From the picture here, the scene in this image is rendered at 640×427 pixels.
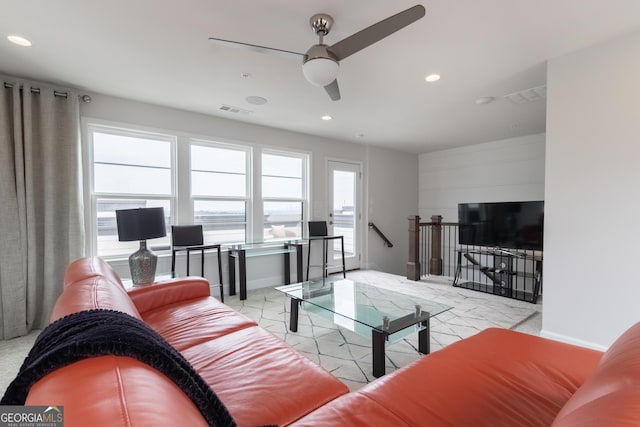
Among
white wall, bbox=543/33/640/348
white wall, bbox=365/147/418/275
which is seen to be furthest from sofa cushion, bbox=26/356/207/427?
white wall, bbox=365/147/418/275

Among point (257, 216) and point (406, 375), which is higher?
point (257, 216)

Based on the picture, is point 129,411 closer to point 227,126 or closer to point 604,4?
point 604,4

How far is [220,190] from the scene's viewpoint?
409 centimetres

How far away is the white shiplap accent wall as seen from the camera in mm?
4973

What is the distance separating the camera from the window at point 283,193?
4.51m

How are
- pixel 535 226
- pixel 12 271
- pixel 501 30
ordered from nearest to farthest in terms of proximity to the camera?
pixel 501 30, pixel 12 271, pixel 535 226

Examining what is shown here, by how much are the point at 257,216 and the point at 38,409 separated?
385cm

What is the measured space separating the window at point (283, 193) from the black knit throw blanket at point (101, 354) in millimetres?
3694

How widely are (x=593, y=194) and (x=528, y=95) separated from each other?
4.78ft

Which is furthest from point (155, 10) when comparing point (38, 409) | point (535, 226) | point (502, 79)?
point (535, 226)

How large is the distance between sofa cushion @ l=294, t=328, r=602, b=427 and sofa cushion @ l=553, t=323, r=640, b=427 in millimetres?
283

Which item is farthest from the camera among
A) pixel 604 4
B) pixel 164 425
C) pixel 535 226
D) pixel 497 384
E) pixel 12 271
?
pixel 535 226

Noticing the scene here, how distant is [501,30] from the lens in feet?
6.64

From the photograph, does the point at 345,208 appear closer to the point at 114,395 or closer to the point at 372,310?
the point at 372,310
